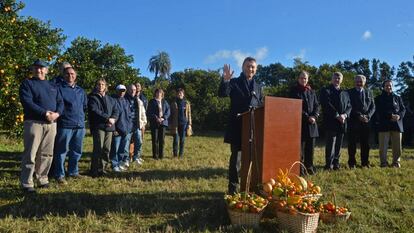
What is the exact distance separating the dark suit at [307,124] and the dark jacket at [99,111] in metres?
3.82

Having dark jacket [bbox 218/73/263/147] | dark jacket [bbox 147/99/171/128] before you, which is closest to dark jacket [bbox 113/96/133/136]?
dark jacket [bbox 147/99/171/128]

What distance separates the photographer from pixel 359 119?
973 cm

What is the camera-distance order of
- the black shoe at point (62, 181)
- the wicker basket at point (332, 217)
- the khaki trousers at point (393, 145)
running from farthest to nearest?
the khaki trousers at point (393, 145) < the black shoe at point (62, 181) < the wicker basket at point (332, 217)

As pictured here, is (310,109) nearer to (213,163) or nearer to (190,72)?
(213,163)

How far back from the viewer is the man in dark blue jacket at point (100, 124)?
8227mm

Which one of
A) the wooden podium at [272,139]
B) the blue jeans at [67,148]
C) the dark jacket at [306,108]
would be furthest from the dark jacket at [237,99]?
the blue jeans at [67,148]

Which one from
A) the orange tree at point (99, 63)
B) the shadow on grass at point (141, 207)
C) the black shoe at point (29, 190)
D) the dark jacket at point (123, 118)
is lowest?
the shadow on grass at point (141, 207)

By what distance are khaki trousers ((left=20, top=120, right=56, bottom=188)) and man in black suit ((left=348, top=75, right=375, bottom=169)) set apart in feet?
21.9

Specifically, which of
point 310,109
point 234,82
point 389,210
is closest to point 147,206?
point 234,82

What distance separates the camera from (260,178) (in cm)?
572

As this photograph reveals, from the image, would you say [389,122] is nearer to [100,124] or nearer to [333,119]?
[333,119]

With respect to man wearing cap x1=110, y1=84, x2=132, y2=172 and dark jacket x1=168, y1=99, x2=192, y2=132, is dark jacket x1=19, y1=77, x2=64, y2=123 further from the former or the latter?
dark jacket x1=168, y1=99, x2=192, y2=132

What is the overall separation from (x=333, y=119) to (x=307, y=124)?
900 millimetres

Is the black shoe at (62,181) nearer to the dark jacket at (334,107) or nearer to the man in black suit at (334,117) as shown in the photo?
the man in black suit at (334,117)
